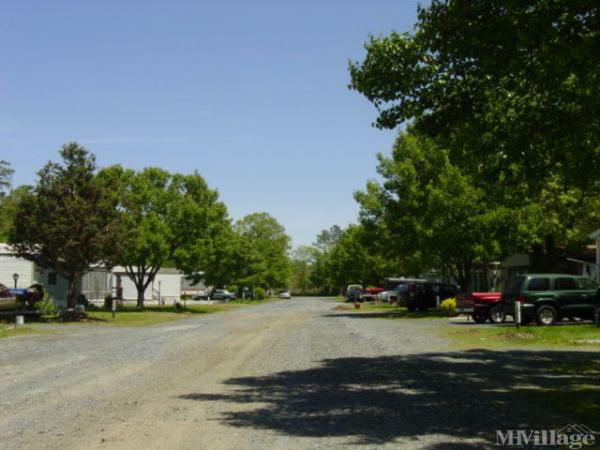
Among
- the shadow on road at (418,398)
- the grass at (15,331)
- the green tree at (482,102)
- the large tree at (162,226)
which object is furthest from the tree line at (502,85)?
the large tree at (162,226)

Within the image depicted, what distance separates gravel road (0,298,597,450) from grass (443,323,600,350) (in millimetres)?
2164

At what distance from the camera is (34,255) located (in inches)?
1259

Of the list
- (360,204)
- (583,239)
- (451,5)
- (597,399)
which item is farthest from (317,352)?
(583,239)

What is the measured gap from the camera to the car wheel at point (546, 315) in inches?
972

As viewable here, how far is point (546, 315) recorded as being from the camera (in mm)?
24781

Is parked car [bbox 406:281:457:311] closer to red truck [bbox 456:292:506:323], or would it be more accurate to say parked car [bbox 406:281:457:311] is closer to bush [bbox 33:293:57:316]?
red truck [bbox 456:292:506:323]

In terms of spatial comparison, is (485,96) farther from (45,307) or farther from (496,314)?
(45,307)

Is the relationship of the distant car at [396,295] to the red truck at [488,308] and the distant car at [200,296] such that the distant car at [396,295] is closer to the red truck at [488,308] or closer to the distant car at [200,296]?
the red truck at [488,308]

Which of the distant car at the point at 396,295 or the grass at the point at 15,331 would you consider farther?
the distant car at the point at 396,295

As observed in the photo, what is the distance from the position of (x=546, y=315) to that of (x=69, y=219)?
20.9 metres

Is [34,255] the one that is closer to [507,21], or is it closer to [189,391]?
[189,391]

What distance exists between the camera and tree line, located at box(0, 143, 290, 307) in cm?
3111

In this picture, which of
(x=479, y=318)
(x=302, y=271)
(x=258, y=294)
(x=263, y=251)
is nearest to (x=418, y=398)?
(x=479, y=318)

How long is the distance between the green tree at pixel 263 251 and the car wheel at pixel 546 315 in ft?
187
